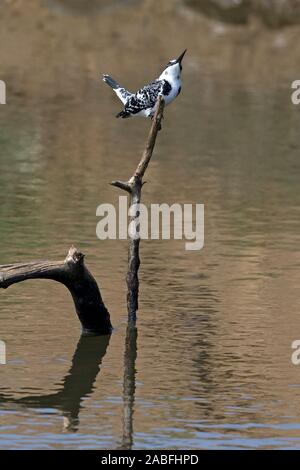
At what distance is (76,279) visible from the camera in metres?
16.3

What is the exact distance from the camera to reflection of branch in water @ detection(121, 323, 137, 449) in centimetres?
1402

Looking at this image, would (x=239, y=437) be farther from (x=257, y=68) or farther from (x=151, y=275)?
(x=257, y=68)

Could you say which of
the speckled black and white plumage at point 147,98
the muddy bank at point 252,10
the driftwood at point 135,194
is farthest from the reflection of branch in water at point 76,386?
the muddy bank at point 252,10

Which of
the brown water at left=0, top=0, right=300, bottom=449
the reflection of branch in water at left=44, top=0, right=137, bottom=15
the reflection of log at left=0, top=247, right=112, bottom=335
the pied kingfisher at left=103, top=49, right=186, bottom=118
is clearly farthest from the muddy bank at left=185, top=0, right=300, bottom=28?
the reflection of log at left=0, top=247, right=112, bottom=335

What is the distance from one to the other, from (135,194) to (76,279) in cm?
112

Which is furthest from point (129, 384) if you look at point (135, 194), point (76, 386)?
point (135, 194)

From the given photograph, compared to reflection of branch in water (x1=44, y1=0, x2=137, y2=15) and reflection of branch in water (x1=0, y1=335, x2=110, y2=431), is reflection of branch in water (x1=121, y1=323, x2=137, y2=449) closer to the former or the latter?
reflection of branch in water (x1=0, y1=335, x2=110, y2=431)

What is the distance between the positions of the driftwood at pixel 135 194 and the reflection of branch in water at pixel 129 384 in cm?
31

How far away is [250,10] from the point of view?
146ft

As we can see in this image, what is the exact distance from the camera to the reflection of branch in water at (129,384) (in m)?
14.0

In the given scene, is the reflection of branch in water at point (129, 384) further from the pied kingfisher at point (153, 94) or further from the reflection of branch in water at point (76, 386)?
the pied kingfisher at point (153, 94)

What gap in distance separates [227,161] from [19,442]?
16022mm

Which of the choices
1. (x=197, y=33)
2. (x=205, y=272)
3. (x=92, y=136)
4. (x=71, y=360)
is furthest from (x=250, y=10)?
(x=71, y=360)

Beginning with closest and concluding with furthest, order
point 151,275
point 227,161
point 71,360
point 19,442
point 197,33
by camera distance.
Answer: point 19,442 → point 71,360 → point 151,275 → point 227,161 → point 197,33
